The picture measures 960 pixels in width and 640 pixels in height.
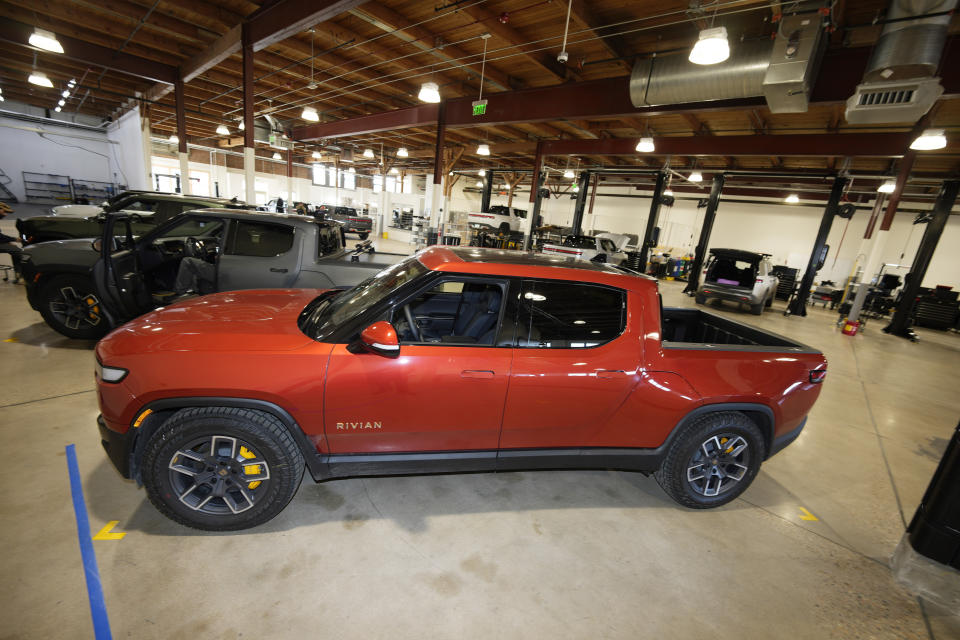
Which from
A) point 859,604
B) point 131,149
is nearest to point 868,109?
point 859,604

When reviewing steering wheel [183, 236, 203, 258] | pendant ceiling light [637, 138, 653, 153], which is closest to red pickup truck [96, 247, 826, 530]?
steering wheel [183, 236, 203, 258]

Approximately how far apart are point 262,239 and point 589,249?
11391mm

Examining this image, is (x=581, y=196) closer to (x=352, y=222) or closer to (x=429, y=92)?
(x=352, y=222)

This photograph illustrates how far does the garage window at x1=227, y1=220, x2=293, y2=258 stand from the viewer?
3959mm

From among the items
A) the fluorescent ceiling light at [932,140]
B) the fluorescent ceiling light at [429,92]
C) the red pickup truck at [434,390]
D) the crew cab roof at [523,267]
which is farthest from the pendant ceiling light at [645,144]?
the crew cab roof at [523,267]

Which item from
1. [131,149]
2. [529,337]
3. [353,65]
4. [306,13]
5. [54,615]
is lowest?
[54,615]

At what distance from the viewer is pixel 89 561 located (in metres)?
1.77

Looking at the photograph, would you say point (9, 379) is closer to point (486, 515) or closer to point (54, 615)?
point (54, 615)

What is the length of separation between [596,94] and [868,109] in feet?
15.8

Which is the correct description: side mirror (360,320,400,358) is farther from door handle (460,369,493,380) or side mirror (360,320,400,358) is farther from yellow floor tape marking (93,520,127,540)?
yellow floor tape marking (93,520,127,540)

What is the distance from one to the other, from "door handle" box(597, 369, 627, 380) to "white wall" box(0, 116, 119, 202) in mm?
31399

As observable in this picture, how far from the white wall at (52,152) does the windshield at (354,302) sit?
2992cm

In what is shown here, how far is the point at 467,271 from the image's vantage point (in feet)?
6.99

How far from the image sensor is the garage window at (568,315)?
2.15m
